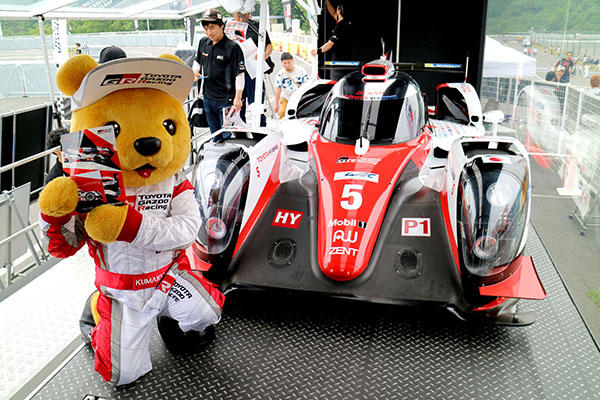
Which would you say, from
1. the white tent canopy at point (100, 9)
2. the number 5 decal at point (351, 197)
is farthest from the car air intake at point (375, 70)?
the white tent canopy at point (100, 9)

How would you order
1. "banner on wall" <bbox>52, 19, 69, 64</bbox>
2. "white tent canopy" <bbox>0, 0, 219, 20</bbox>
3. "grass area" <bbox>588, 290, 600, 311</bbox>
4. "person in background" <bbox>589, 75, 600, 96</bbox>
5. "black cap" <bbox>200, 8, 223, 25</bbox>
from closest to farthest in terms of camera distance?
"grass area" <bbox>588, 290, 600, 311</bbox>
"person in background" <bbox>589, 75, 600, 96</bbox>
"black cap" <bbox>200, 8, 223, 25</bbox>
"white tent canopy" <bbox>0, 0, 219, 20</bbox>
"banner on wall" <bbox>52, 19, 69, 64</bbox>

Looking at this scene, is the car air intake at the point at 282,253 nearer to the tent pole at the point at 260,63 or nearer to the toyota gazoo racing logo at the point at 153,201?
the toyota gazoo racing logo at the point at 153,201

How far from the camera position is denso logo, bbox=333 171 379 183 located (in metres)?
2.89

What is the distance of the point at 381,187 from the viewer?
112 inches

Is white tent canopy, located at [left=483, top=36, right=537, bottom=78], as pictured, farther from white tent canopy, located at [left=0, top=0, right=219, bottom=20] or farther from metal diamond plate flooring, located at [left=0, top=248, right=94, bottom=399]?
metal diamond plate flooring, located at [left=0, top=248, right=94, bottom=399]

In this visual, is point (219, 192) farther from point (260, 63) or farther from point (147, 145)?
point (260, 63)

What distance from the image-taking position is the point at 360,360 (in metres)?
2.37

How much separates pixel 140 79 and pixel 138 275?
0.78 meters

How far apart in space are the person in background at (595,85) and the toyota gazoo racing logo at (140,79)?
8.31 feet

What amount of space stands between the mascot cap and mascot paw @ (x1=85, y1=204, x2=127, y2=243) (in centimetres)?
43

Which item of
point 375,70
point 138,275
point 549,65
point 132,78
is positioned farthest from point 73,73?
point 549,65

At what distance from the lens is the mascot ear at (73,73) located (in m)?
1.99

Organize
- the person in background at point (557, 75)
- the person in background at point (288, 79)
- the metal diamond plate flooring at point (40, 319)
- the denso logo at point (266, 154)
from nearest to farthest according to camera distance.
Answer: the metal diamond plate flooring at point (40, 319), the denso logo at point (266, 154), the person in background at point (557, 75), the person in background at point (288, 79)

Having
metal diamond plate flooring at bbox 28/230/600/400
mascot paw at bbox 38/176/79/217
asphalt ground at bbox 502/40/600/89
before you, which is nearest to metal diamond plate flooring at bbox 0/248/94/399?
metal diamond plate flooring at bbox 28/230/600/400
